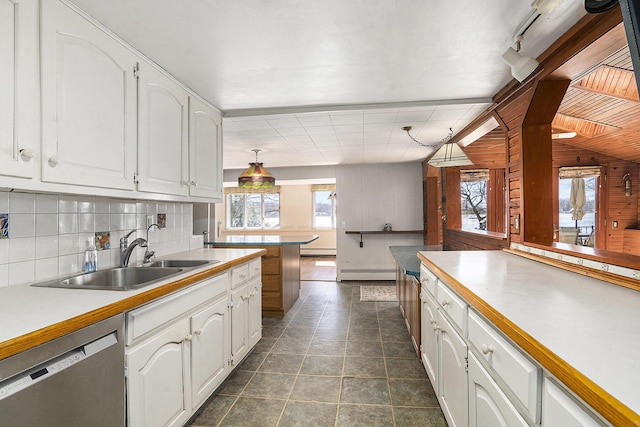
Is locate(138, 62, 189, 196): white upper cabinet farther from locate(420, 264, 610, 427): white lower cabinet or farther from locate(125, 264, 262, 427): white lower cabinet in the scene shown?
locate(420, 264, 610, 427): white lower cabinet

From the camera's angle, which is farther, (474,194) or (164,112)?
(474,194)

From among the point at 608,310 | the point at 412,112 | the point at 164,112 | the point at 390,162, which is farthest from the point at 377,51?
the point at 390,162

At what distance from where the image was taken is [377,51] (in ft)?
6.05

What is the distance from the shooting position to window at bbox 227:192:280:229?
9.00 meters

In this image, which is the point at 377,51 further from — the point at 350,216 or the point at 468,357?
the point at 350,216

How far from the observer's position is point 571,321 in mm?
939

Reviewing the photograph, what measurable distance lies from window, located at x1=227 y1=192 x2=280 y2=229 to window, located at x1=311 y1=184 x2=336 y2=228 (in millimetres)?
1082

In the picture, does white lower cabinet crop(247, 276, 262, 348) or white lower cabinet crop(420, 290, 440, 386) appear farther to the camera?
white lower cabinet crop(247, 276, 262, 348)

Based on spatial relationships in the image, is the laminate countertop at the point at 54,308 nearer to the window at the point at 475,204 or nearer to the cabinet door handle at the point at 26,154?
the cabinet door handle at the point at 26,154

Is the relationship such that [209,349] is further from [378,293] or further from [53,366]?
[378,293]

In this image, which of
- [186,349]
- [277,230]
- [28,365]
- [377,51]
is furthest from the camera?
[277,230]

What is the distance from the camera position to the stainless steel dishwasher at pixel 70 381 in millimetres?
867

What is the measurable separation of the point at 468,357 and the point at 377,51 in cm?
170

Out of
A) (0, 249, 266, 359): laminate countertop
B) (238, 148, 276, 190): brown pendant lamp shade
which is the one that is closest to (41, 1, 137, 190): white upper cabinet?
(0, 249, 266, 359): laminate countertop
